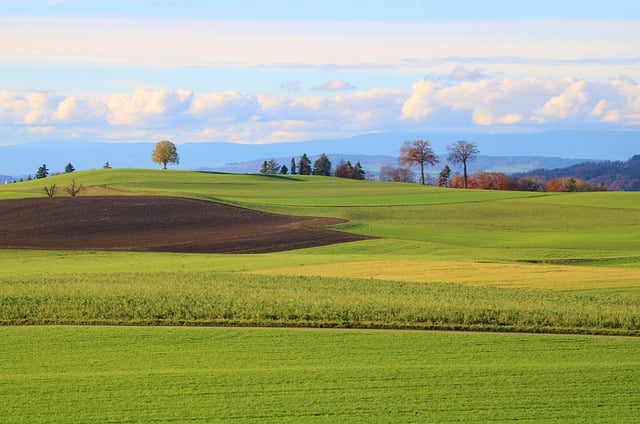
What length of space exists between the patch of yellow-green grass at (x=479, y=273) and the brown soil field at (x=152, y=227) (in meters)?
9.33

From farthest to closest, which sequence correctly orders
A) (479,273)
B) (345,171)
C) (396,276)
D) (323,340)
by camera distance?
(345,171) → (479,273) → (396,276) → (323,340)

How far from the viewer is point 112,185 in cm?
9450

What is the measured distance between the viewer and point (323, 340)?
21250 millimetres

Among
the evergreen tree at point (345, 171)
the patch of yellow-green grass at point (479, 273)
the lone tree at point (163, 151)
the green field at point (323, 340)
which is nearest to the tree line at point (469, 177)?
the evergreen tree at point (345, 171)

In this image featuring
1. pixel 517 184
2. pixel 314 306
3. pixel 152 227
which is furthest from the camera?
pixel 517 184

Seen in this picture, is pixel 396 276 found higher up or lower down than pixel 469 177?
lower down

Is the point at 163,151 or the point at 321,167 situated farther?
the point at 321,167

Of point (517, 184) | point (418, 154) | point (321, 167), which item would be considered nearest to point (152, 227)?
point (418, 154)

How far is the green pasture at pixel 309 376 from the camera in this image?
15016 millimetres

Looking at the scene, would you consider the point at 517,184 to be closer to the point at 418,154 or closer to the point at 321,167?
the point at 418,154

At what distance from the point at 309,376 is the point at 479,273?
74.4 feet

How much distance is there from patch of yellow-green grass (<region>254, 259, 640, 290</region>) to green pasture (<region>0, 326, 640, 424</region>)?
14.1 m

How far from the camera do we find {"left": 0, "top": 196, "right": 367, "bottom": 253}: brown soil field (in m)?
52.3

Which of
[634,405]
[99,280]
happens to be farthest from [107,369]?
[99,280]
